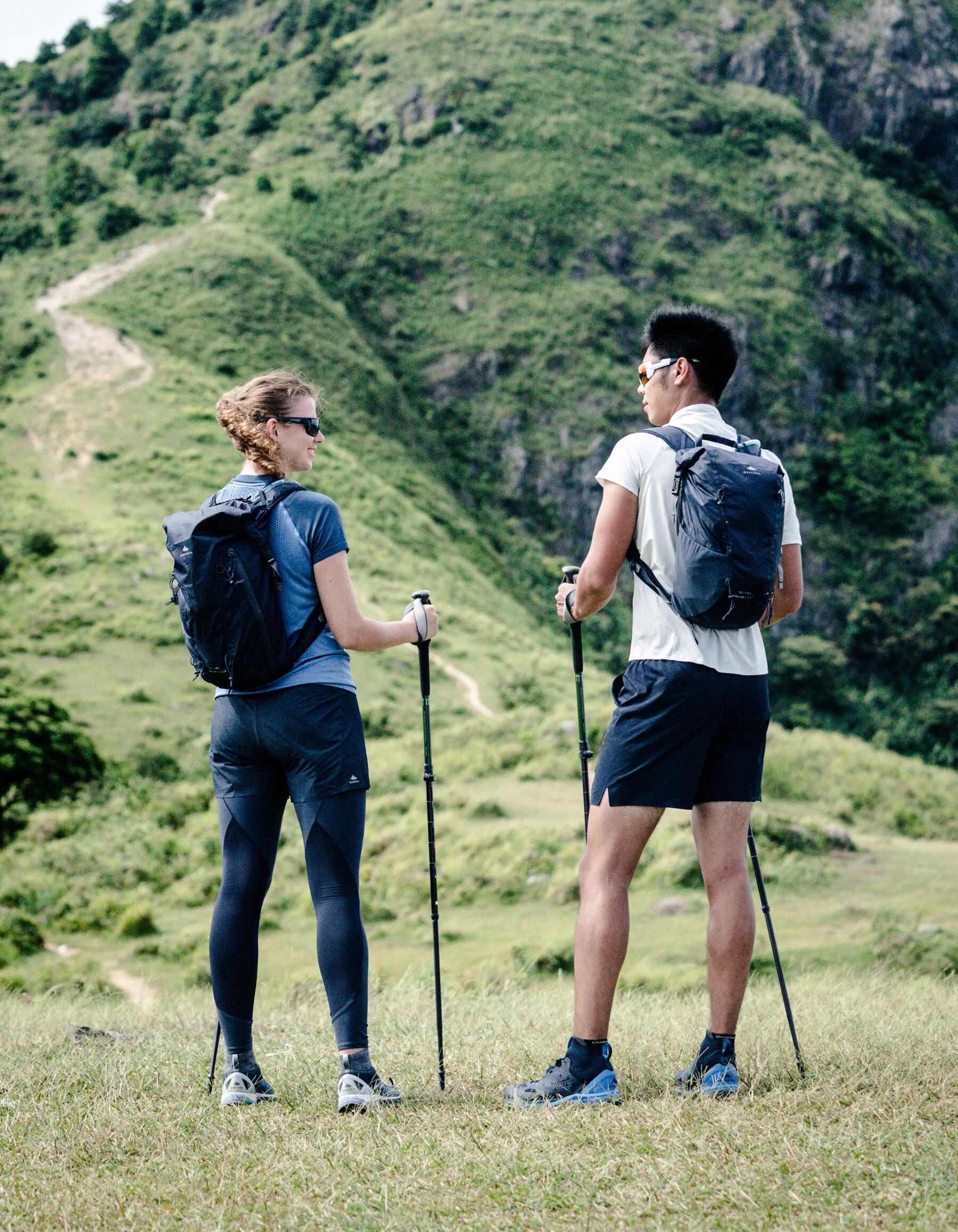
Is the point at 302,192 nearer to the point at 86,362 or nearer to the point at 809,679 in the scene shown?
the point at 86,362

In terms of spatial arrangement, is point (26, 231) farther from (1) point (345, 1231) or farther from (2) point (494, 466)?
(1) point (345, 1231)

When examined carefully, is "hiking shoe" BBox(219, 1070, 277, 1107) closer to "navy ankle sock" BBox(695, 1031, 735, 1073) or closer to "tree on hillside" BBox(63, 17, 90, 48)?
"navy ankle sock" BBox(695, 1031, 735, 1073)

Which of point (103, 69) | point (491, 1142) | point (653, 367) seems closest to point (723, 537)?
point (653, 367)

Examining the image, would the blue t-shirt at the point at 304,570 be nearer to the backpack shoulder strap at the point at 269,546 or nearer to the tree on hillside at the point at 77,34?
the backpack shoulder strap at the point at 269,546

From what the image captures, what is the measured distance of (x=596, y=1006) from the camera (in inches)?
142

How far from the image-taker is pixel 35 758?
19859mm

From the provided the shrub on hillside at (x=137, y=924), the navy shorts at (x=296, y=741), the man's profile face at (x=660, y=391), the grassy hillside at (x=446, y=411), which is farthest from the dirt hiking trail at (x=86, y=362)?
the navy shorts at (x=296, y=741)

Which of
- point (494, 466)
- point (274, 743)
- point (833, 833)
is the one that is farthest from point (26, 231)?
point (274, 743)

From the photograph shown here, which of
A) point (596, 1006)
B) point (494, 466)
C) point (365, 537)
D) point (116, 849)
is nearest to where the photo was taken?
point (596, 1006)

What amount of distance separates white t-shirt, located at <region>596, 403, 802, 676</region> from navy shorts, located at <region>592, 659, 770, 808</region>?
37mm

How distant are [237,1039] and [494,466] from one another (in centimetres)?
5353

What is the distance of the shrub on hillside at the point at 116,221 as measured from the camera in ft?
203

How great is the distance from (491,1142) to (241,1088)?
0.97 m

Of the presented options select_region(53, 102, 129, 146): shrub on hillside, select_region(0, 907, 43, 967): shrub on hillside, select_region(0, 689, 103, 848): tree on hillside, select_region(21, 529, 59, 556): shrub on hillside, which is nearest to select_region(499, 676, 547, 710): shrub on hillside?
select_region(0, 689, 103, 848): tree on hillside
